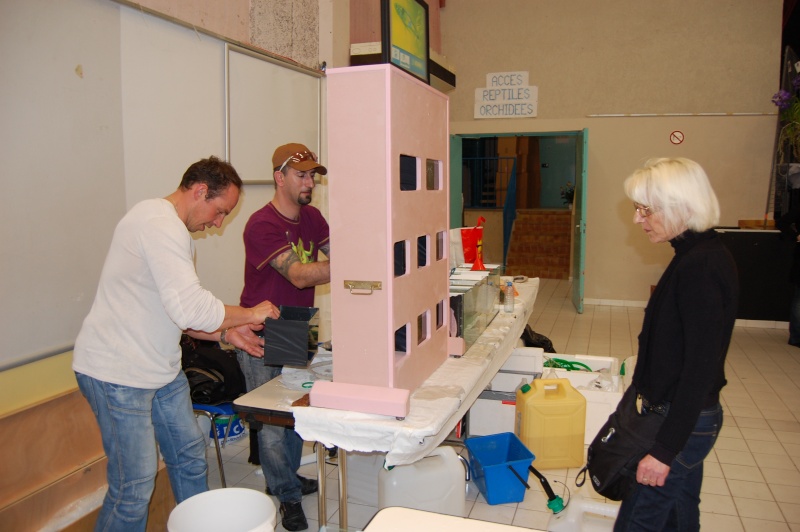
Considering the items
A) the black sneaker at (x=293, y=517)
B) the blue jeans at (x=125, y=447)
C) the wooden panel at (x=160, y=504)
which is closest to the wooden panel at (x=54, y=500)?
the wooden panel at (x=160, y=504)

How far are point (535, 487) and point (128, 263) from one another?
2.25 meters

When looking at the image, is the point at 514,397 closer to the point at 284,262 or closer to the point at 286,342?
the point at 284,262

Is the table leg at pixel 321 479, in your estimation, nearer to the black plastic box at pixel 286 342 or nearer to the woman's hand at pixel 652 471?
the black plastic box at pixel 286 342

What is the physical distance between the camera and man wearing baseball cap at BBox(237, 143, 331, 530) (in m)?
2.58

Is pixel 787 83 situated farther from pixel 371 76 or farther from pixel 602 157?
pixel 371 76

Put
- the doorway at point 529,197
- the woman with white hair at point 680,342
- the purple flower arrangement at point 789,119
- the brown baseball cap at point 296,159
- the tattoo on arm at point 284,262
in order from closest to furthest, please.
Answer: the woman with white hair at point 680,342 < the tattoo on arm at point 284,262 < the brown baseball cap at point 296,159 < the purple flower arrangement at point 789,119 < the doorway at point 529,197

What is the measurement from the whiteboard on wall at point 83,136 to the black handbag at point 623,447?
2.21 m

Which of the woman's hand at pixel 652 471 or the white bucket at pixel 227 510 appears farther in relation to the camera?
the white bucket at pixel 227 510

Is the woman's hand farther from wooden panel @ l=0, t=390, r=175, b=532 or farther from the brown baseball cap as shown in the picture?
wooden panel @ l=0, t=390, r=175, b=532

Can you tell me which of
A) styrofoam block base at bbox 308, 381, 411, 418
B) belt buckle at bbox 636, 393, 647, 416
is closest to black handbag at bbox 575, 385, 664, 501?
belt buckle at bbox 636, 393, 647, 416

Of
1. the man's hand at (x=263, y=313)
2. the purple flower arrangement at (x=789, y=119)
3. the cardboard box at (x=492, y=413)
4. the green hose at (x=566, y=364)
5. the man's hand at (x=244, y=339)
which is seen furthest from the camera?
the purple flower arrangement at (x=789, y=119)

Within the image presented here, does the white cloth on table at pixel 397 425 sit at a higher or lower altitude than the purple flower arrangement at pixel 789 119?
lower

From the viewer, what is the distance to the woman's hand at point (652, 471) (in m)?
1.73

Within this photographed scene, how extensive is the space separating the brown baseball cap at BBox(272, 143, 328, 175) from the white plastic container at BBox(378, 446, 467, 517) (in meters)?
1.29
